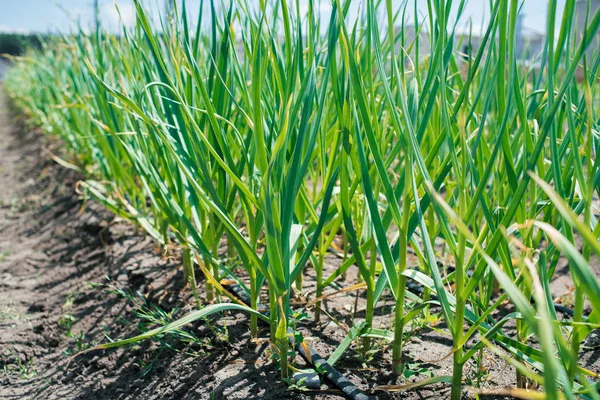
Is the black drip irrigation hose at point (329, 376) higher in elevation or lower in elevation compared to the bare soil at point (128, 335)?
higher

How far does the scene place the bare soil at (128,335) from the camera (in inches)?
37.6

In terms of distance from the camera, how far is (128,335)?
1.29m

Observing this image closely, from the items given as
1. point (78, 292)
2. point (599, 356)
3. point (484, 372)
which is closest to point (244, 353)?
point (484, 372)

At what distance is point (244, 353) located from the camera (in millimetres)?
1044

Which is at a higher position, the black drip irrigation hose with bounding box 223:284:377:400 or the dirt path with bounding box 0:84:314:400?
the black drip irrigation hose with bounding box 223:284:377:400

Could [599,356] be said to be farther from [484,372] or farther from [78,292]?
[78,292]

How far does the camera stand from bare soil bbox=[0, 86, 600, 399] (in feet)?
3.14

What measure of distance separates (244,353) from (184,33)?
63 centimetres

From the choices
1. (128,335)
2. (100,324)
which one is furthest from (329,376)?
(100,324)

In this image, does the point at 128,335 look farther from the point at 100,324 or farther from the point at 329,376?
the point at 329,376

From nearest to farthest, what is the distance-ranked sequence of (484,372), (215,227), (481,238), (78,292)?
(481,238)
(484,372)
(215,227)
(78,292)

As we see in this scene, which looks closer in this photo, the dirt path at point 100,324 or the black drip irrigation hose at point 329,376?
the black drip irrigation hose at point 329,376

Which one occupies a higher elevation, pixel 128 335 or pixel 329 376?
pixel 329 376

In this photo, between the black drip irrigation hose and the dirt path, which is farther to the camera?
the dirt path
